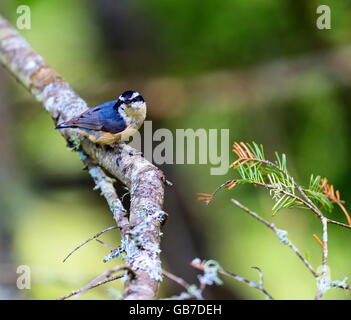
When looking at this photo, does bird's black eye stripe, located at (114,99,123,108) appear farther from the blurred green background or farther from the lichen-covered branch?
the blurred green background

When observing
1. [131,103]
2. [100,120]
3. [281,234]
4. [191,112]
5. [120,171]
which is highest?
[191,112]

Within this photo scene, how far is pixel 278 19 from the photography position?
16.0ft

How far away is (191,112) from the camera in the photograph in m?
5.20

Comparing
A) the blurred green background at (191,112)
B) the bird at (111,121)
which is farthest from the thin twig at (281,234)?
the blurred green background at (191,112)

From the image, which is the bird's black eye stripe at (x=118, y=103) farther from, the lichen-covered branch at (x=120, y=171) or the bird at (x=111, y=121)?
the lichen-covered branch at (x=120, y=171)

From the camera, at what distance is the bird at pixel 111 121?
245 cm

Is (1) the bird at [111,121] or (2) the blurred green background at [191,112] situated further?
(2) the blurred green background at [191,112]

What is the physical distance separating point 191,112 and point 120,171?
3202mm

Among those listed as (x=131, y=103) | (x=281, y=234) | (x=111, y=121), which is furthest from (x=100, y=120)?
(x=281, y=234)

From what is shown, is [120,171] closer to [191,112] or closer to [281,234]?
[281,234]

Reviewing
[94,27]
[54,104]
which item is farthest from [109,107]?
[94,27]

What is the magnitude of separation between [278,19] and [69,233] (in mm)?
2999

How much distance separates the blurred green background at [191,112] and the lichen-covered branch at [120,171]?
5.10ft
